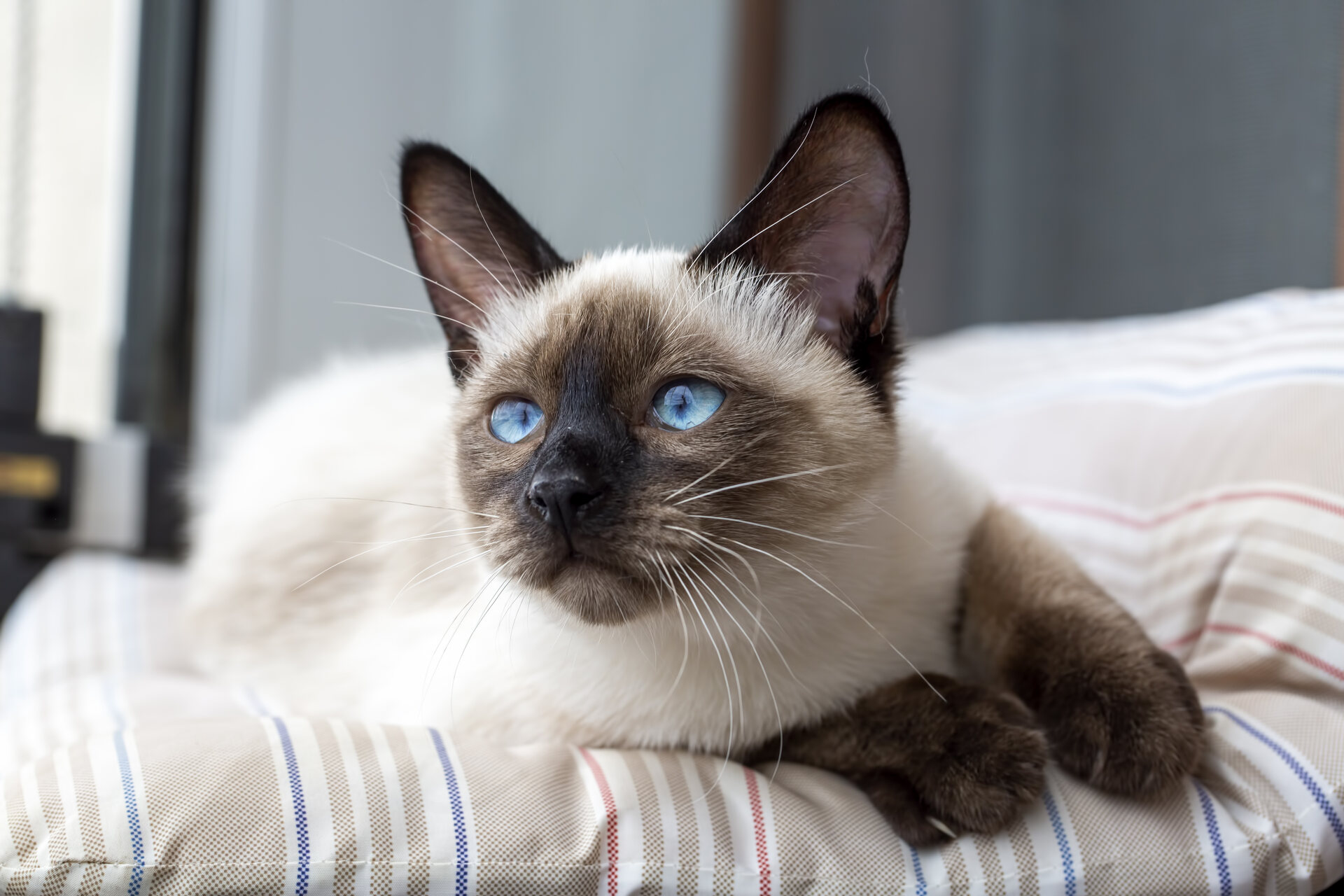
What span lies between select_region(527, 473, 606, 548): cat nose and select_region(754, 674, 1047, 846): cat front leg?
1.09 ft

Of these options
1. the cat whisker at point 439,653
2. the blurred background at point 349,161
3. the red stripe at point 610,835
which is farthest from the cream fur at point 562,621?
the blurred background at point 349,161

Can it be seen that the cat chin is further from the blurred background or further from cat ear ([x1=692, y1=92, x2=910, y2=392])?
the blurred background

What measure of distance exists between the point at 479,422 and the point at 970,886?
0.61 metres

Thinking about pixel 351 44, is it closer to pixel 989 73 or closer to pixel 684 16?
pixel 684 16

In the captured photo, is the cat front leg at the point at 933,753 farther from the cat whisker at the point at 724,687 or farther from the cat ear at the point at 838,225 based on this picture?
the cat ear at the point at 838,225

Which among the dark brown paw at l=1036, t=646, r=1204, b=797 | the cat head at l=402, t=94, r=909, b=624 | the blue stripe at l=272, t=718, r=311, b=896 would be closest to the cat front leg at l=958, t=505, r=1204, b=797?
the dark brown paw at l=1036, t=646, r=1204, b=797

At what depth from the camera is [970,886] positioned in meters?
0.79

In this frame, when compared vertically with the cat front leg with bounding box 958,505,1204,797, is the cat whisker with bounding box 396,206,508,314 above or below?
above

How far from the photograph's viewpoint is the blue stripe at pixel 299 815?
75 centimetres

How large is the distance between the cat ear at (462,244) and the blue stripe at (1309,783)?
0.83m

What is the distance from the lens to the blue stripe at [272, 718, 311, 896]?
0.75m

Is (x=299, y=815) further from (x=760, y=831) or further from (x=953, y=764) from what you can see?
(x=953, y=764)

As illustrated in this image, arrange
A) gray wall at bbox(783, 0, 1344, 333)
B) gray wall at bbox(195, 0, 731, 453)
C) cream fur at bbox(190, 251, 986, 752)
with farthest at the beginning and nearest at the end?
gray wall at bbox(195, 0, 731, 453) < gray wall at bbox(783, 0, 1344, 333) < cream fur at bbox(190, 251, 986, 752)

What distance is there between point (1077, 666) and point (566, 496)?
1.62ft
